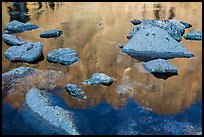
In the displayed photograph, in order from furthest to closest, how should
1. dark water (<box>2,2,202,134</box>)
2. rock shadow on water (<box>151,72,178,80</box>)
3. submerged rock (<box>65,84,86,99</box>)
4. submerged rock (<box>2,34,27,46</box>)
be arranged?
submerged rock (<box>2,34,27,46</box>), rock shadow on water (<box>151,72,178,80</box>), submerged rock (<box>65,84,86,99</box>), dark water (<box>2,2,202,134</box>)

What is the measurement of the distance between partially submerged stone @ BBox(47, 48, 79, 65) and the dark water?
0.20 m

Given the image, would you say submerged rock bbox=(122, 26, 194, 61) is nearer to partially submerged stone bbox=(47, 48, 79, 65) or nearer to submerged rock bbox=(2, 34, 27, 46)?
partially submerged stone bbox=(47, 48, 79, 65)

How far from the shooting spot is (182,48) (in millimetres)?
9945

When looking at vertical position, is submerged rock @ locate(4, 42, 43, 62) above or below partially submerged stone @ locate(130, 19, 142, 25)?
above

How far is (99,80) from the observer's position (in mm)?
7750

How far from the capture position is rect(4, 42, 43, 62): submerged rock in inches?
363

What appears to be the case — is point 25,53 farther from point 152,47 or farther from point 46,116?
point 152,47

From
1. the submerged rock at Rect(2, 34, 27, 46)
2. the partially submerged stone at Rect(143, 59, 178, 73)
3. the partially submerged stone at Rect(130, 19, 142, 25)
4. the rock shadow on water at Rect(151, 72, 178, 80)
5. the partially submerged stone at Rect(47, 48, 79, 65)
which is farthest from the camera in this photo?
the partially submerged stone at Rect(130, 19, 142, 25)

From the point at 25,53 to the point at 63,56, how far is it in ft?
4.20

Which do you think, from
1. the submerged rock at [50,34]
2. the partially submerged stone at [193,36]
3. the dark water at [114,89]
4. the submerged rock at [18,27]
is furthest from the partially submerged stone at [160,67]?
the submerged rock at [18,27]

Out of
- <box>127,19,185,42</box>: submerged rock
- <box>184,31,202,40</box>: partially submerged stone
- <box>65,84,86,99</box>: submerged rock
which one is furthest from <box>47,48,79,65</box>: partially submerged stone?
<box>184,31,202,40</box>: partially submerged stone

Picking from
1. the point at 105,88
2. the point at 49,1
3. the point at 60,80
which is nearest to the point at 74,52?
the point at 60,80

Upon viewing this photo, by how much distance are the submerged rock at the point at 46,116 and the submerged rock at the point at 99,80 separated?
1380 millimetres

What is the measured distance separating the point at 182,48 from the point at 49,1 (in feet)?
40.2
